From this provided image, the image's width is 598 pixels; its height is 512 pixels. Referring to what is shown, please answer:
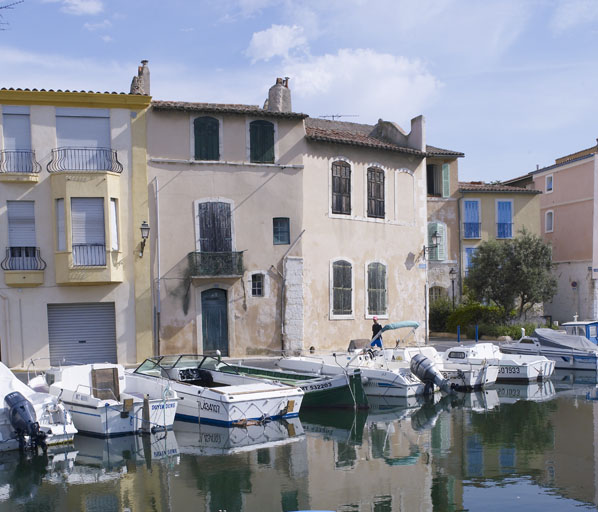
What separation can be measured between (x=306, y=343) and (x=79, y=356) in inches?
324

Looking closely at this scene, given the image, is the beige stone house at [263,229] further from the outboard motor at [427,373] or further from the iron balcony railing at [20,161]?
the outboard motor at [427,373]

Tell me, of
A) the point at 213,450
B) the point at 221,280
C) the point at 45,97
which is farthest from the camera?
the point at 221,280

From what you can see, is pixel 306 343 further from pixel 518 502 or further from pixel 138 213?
pixel 518 502

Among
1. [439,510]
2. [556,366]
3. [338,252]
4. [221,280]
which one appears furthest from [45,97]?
[556,366]

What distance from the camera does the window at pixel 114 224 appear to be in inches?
960

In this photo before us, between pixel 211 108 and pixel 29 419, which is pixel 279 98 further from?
pixel 29 419

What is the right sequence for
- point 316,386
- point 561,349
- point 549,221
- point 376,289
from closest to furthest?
point 316,386 → point 561,349 → point 376,289 → point 549,221

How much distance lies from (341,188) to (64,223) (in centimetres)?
1067

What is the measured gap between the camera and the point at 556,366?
2780cm

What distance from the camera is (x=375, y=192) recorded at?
29562 millimetres

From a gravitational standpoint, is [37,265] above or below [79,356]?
above

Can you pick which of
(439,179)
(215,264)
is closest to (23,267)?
(215,264)

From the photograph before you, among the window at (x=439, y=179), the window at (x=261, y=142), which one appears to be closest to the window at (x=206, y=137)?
the window at (x=261, y=142)

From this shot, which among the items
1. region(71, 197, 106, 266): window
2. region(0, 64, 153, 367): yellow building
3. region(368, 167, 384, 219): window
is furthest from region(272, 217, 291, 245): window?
region(71, 197, 106, 266): window
